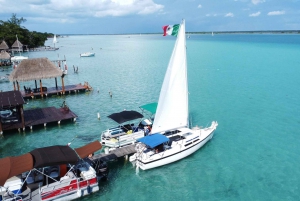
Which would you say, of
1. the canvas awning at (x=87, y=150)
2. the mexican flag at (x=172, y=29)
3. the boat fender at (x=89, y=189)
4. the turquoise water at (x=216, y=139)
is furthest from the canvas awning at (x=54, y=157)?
the mexican flag at (x=172, y=29)

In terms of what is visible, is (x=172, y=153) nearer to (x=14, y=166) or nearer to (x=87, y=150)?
(x=87, y=150)

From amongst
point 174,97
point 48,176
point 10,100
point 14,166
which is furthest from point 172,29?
point 10,100

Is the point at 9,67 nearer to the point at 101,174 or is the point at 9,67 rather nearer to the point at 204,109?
the point at 204,109

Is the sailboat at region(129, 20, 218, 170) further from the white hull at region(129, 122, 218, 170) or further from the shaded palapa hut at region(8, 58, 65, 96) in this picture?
the shaded palapa hut at region(8, 58, 65, 96)

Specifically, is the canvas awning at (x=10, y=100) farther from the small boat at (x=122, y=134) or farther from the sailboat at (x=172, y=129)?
the sailboat at (x=172, y=129)

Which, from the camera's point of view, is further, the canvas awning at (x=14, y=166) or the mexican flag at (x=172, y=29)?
the mexican flag at (x=172, y=29)

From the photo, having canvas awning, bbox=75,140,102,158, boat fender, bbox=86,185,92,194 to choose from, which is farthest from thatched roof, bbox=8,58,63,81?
boat fender, bbox=86,185,92,194
